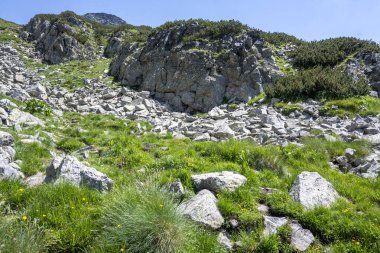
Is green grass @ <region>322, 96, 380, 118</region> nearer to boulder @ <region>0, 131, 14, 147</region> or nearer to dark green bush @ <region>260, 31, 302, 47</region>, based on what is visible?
dark green bush @ <region>260, 31, 302, 47</region>

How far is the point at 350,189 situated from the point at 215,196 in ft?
11.3

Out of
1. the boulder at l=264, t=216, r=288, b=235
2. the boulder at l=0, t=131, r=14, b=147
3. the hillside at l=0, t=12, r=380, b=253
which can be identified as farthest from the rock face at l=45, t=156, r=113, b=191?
the boulder at l=264, t=216, r=288, b=235

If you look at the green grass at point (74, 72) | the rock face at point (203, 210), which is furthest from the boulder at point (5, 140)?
the green grass at point (74, 72)

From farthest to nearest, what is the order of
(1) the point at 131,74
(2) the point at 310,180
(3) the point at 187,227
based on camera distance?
1. (1) the point at 131,74
2. (2) the point at 310,180
3. (3) the point at 187,227

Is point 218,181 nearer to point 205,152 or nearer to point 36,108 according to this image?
point 205,152

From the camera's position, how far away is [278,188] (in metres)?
7.61

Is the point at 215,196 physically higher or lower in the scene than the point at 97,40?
lower

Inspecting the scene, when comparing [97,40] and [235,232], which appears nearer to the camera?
[235,232]

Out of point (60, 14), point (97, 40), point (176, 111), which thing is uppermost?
point (60, 14)

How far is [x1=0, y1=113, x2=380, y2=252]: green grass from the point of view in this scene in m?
5.11

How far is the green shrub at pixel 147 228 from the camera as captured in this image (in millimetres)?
4883

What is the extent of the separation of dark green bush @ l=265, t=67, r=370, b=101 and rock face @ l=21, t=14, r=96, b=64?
91.2 ft

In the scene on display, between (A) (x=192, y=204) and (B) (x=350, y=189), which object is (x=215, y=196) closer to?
(A) (x=192, y=204)

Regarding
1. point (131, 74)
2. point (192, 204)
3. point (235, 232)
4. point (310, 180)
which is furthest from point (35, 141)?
point (131, 74)
